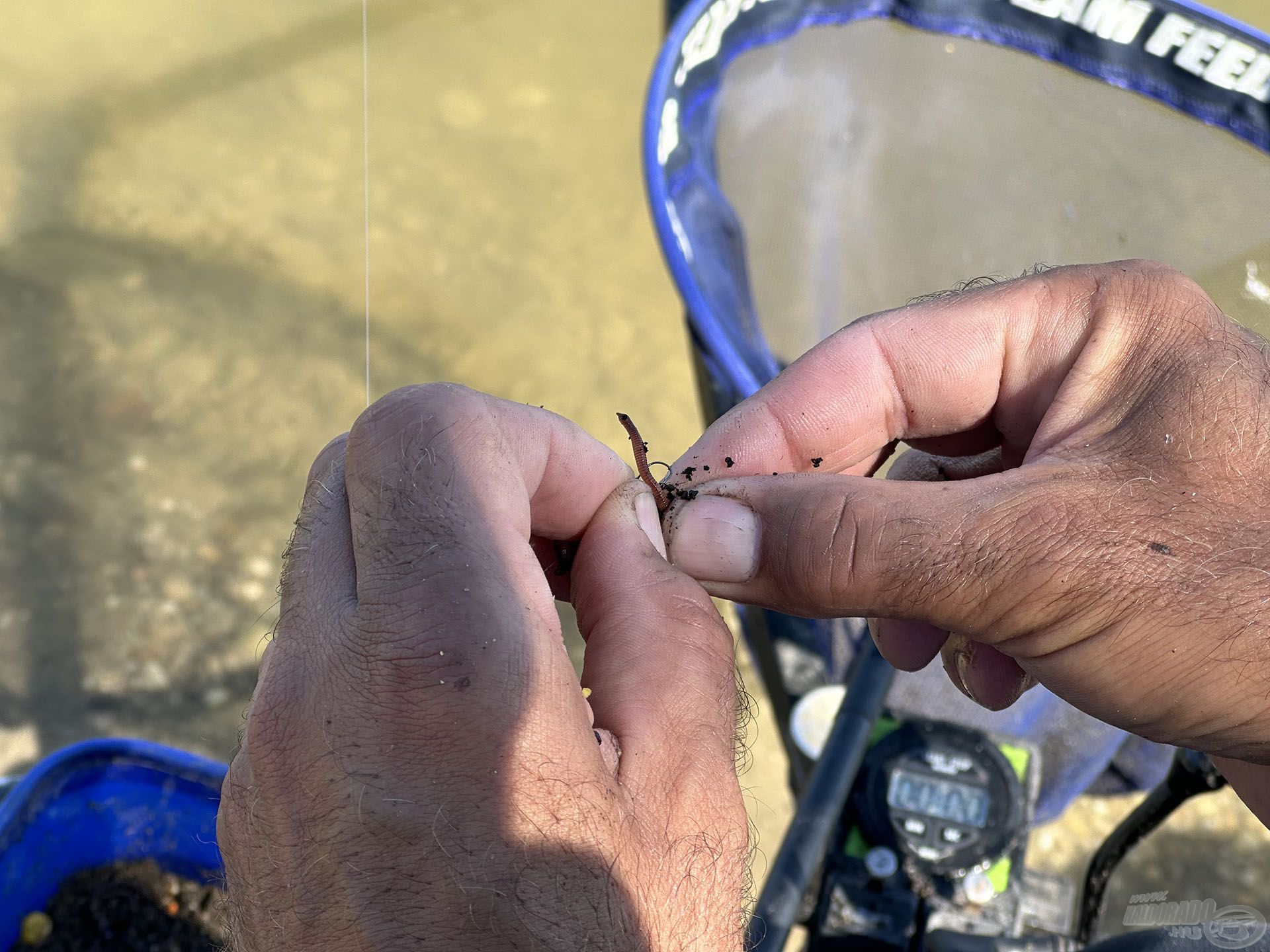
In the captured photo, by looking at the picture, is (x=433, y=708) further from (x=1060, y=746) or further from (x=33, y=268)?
(x=33, y=268)

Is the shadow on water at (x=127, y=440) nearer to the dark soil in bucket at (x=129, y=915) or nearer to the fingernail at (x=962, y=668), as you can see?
the dark soil in bucket at (x=129, y=915)

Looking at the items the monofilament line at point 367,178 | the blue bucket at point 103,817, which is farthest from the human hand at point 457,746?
the monofilament line at point 367,178

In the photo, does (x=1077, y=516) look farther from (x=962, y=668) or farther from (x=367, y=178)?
(x=367, y=178)

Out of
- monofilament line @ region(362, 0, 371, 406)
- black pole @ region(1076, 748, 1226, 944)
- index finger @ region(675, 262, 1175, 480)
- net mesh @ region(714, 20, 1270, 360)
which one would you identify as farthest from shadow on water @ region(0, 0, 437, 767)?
black pole @ region(1076, 748, 1226, 944)

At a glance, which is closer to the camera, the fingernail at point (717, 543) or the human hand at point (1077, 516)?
the human hand at point (1077, 516)

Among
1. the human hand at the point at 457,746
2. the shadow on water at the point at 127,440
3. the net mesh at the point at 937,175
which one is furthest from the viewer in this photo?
the shadow on water at the point at 127,440

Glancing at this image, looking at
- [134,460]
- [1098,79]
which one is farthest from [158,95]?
[1098,79]

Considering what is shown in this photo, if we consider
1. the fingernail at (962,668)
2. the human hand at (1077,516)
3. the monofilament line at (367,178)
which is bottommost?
the monofilament line at (367,178)
